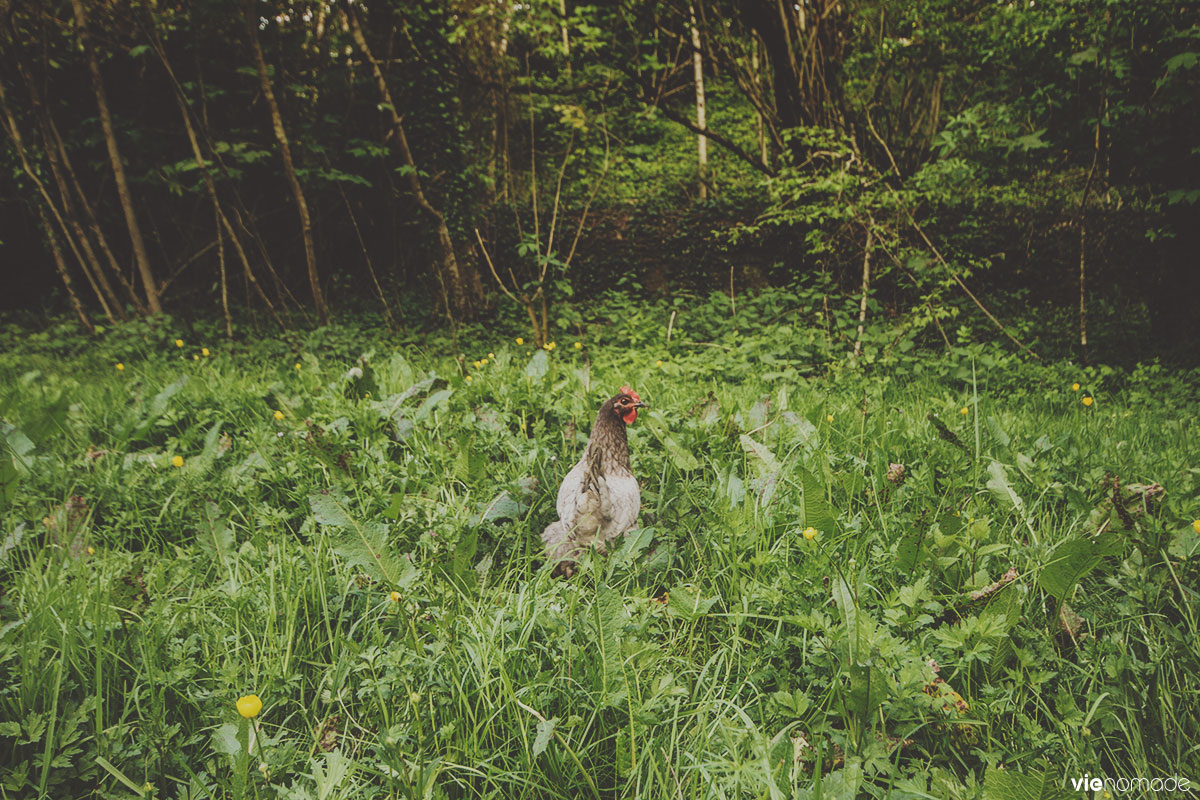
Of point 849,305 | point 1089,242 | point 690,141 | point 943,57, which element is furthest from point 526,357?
point 690,141

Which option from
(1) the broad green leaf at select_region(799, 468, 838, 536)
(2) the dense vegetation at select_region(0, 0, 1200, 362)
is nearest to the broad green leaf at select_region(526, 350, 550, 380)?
(1) the broad green leaf at select_region(799, 468, 838, 536)

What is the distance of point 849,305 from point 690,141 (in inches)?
333

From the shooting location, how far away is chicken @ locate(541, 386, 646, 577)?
184 cm

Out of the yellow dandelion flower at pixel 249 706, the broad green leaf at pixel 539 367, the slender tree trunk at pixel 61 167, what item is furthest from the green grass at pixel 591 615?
the slender tree trunk at pixel 61 167

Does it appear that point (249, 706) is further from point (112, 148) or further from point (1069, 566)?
point (112, 148)

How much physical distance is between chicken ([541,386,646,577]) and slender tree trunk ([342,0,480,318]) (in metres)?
4.72

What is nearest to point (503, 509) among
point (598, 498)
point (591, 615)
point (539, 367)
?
point (598, 498)

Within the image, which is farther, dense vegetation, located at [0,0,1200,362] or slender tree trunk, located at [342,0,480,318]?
slender tree trunk, located at [342,0,480,318]

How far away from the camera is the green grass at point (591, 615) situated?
1189 mm

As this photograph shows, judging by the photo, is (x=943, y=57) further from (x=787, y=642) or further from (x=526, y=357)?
(x=787, y=642)

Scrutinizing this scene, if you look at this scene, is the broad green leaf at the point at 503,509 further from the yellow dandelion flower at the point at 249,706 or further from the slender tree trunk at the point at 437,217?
the slender tree trunk at the point at 437,217

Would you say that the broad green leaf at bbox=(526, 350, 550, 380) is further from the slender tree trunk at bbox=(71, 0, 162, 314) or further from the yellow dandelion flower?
the slender tree trunk at bbox=(71, 0, 162, 314)

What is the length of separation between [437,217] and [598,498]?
521 centimetres

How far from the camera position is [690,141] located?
12.7 meters
